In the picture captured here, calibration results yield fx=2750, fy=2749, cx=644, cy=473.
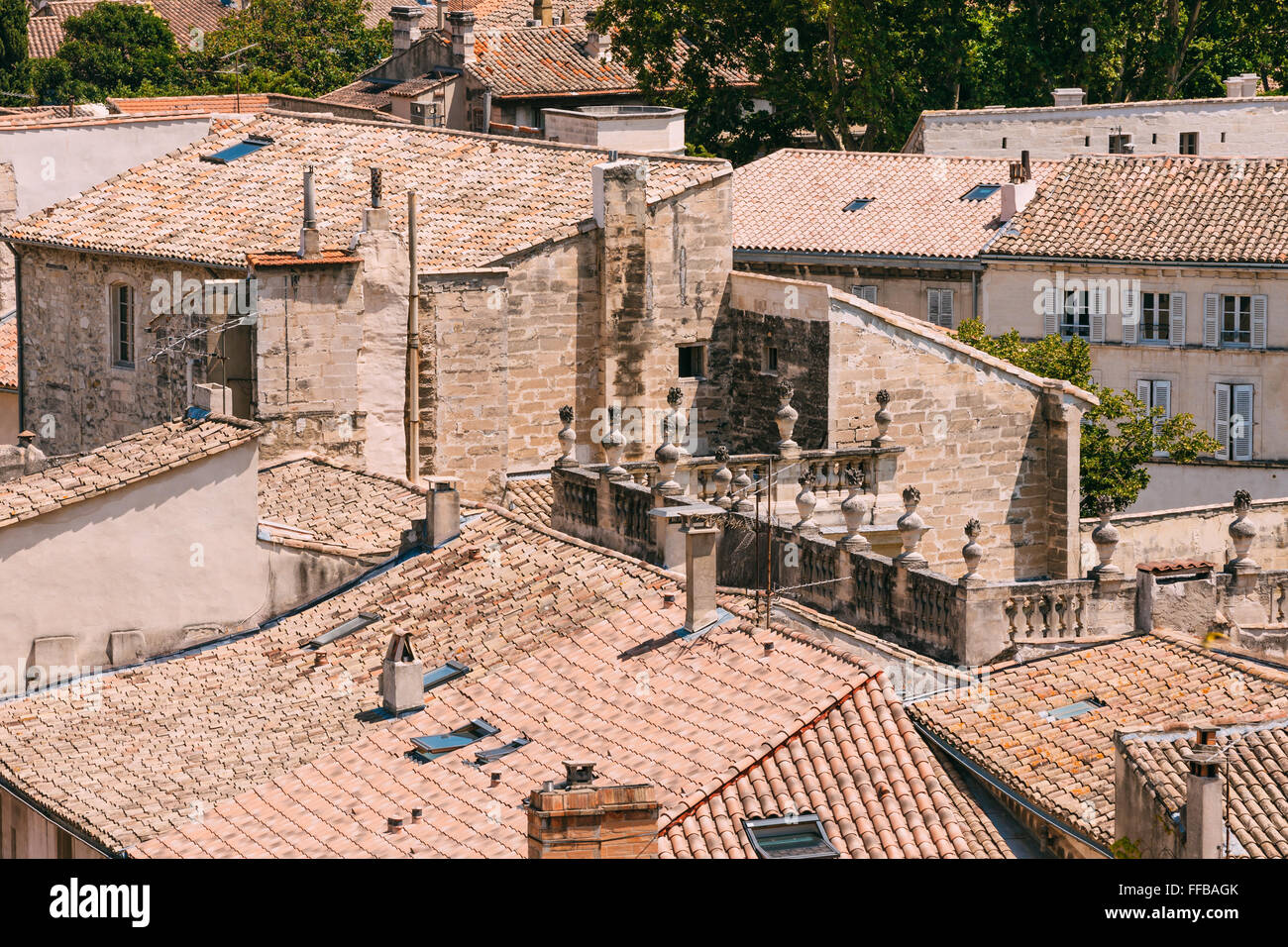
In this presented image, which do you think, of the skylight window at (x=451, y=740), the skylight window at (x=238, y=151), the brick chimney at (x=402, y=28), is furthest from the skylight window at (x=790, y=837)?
the brick chimney at (x=402, y=28)

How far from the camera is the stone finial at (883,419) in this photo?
4294 cm

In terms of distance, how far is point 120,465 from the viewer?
30.9 metres

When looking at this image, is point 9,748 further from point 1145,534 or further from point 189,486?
point 1145,534

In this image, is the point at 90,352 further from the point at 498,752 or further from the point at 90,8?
the point at 90,8

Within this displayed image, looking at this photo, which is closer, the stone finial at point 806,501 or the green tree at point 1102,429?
the stone finial at point 806,501

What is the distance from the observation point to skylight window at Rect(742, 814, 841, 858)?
71.9 feet

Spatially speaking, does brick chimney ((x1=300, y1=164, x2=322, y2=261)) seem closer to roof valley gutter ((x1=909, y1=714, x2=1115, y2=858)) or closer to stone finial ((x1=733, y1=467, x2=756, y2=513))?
stone finial ((x1=733, y1=467, x2=756, y2=513))

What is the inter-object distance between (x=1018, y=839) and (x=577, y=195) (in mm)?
22945

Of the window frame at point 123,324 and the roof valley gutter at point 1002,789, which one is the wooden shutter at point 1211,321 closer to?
the window frame at point 123,324

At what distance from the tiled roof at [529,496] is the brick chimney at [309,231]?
4745 mm

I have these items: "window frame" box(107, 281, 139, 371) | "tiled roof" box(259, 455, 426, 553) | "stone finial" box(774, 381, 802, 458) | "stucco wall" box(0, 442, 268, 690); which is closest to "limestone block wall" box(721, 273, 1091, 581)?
"stone finial" box(774, 381, 802, 458)

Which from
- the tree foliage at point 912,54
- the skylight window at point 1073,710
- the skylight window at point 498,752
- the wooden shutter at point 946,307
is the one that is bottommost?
the skylight window at point 1073,710

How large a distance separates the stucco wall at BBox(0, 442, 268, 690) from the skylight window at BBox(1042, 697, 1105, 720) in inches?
366
